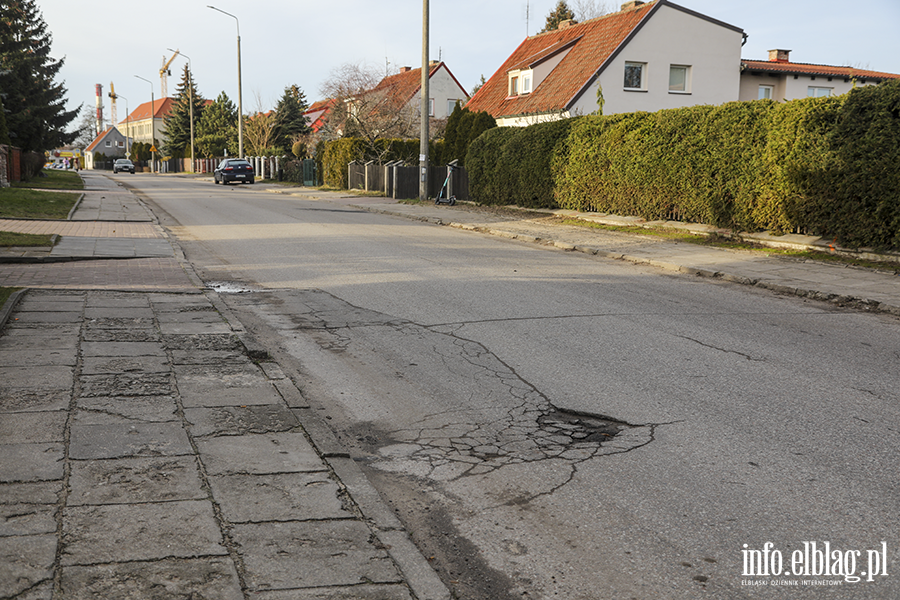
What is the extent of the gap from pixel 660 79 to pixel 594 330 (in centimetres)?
3066

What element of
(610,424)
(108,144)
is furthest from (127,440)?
(108,144)

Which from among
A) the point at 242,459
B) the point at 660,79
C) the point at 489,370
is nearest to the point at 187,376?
the point at 242,459

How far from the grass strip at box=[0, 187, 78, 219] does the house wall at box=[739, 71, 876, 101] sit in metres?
30.4

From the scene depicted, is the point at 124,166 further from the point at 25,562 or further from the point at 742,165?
the point at 25,562

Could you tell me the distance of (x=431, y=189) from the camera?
31609 millimetres

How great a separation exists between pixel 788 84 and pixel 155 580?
39.6 m

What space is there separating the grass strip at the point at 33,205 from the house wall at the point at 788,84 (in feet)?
99.7

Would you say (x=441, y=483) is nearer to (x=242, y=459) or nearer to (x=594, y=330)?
(x=242, y=459)

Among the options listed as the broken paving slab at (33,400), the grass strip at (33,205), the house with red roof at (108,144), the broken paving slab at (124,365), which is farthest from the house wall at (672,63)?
the house with red roof at (108,144)

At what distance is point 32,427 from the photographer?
4371 mm

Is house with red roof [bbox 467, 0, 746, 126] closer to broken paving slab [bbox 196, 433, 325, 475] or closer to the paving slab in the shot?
broken paving slab [bbox 196, 433, 325, 475]

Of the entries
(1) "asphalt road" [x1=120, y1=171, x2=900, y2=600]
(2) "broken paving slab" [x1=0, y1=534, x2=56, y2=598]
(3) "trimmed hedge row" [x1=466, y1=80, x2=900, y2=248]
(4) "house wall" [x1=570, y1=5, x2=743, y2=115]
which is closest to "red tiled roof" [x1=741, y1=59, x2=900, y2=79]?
(4) "house wall" [x1=570, y1=5, x2=743, y2=115]

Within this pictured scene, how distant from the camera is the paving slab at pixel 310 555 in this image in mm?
2893

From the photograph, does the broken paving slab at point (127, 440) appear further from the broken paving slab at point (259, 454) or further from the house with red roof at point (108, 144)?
the house with red roof at point (108, 144)
